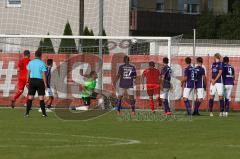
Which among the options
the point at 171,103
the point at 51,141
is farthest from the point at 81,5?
the point at 51,141

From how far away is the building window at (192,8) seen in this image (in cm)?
6969

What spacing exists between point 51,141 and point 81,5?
1520 inches

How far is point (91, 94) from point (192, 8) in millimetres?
39850

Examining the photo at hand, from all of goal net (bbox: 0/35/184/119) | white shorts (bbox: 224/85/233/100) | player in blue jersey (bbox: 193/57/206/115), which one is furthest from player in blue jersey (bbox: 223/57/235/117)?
goal net (bbox: 0/35/184/119)

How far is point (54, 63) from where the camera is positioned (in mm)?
35125

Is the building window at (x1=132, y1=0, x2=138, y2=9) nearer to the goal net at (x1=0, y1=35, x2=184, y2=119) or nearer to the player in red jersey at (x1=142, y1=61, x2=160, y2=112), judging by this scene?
the goal net at (x1=0, y1=35, x2=184, y2=119)

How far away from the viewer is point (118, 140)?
16.2 meters

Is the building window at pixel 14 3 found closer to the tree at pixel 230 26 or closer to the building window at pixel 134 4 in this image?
the building window at pixel 134 4

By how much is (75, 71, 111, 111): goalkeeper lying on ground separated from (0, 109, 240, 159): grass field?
7812mm

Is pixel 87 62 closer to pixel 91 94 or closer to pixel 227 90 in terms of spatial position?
pixel 91 94

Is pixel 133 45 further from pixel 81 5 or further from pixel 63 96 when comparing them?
pixel 81 5

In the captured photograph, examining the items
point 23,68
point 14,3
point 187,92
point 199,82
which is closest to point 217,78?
point 199,82

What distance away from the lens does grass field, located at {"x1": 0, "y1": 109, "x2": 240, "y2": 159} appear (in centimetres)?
1318

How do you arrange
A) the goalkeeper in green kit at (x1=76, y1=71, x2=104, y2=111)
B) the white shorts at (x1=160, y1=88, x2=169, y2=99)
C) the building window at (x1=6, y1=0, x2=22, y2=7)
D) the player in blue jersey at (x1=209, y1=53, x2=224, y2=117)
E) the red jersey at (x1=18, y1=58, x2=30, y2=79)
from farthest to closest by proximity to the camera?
1. the building window at (x1=6, y1=0, x2=22, y2=7)
2. the goalkeeper in green kit at (x1=76, y1=71, x2=104, y2=111)
3. the red jersey at (x1=18, y1=58, x2=30, y2=79)
4. the player in blue jersey at (x1=209, y1=53, x2=224, y2=117)
5. the white shorts at (x1=160, y1=88, x2=169, y2=99)
